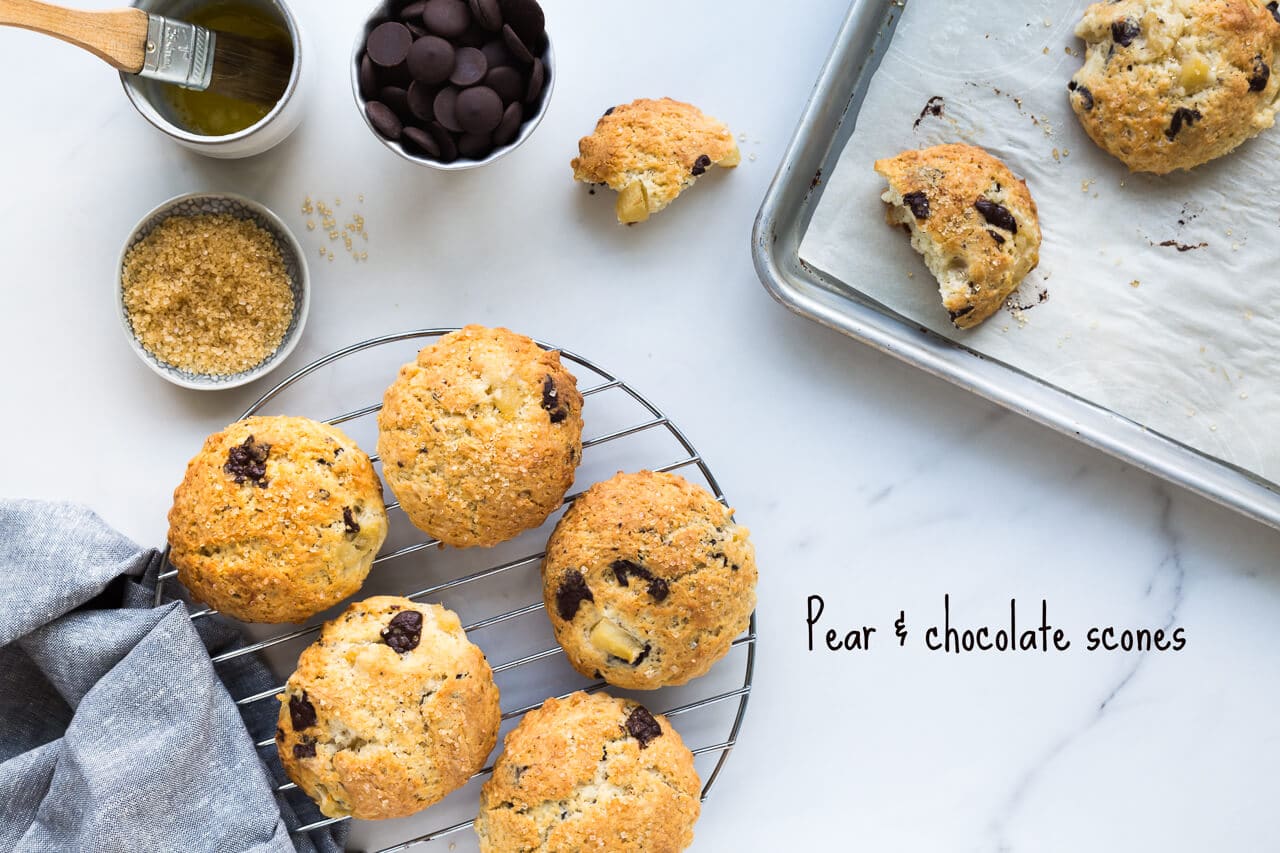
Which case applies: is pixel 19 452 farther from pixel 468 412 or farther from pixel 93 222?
pixel 468 412

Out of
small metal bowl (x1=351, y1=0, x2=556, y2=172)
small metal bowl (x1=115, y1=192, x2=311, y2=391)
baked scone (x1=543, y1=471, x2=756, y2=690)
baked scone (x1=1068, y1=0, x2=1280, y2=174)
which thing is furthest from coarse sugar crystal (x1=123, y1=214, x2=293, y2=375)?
baked scone (x1=1068, y1=0, x2=1280, y2=174)

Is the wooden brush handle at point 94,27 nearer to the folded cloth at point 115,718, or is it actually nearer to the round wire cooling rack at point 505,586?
the round wire cooling rack at point 505,586

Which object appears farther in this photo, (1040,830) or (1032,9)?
(1040,830)

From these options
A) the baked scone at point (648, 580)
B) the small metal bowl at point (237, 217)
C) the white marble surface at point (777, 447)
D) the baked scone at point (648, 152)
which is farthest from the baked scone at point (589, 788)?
the baked scone at point (648, 152)

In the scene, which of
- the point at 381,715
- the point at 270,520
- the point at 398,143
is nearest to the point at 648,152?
the point at 398,143

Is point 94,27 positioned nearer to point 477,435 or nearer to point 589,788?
point 477,435

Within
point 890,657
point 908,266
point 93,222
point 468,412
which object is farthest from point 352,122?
point 890,657
